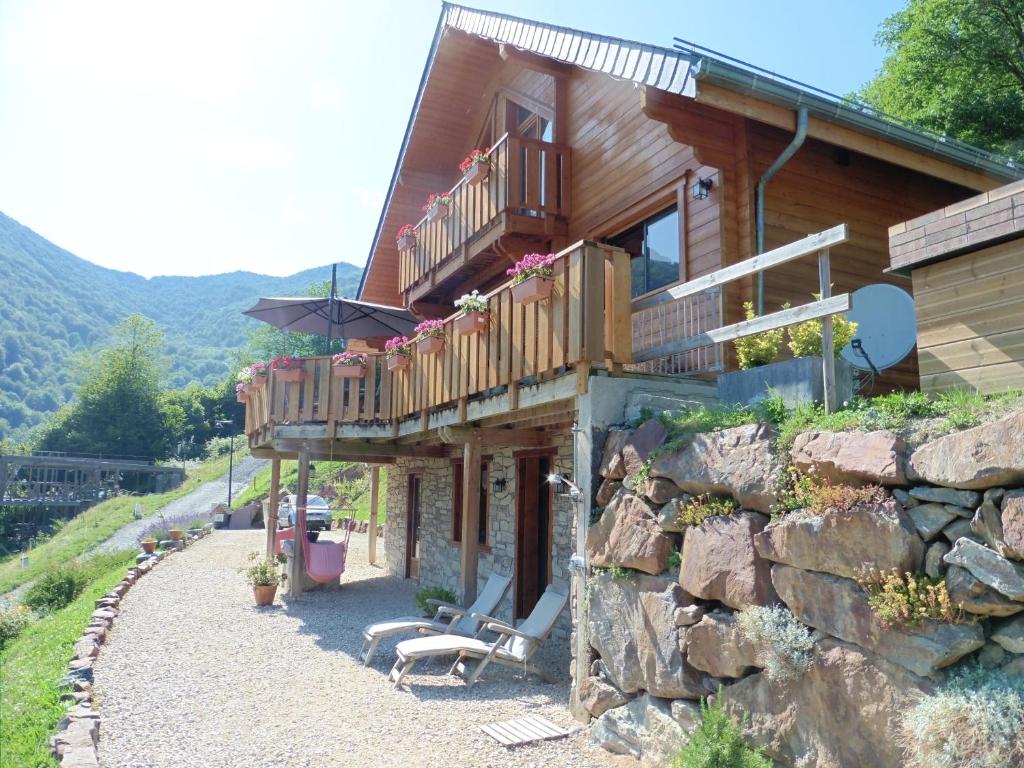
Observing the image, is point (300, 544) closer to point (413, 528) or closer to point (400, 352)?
point (413, 528)

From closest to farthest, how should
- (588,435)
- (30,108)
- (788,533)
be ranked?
(788,533) < (588,435) < (30,108)

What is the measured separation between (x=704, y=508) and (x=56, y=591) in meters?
15.4

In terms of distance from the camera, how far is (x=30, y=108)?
15.9 m

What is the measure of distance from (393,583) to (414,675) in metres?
6.97

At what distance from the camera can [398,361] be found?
1043 cm

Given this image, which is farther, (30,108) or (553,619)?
(30,108)

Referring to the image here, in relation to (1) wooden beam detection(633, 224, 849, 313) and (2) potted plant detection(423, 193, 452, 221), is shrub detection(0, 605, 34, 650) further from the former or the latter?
(1) wooden beam detection(633, 224, 849, 313)

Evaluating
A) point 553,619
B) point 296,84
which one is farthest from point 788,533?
point 296,84

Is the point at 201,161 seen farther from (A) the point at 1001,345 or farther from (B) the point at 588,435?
(A) the point at 1001,345

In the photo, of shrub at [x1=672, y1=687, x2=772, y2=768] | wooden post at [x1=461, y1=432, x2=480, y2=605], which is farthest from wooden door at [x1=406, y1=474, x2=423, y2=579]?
shrub at [x1=672, y1=687, x2=772, y2=768]

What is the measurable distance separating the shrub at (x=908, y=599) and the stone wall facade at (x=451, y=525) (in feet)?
15.5

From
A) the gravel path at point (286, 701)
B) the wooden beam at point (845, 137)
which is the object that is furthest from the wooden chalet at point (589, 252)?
the gravel path at point (286, 701)

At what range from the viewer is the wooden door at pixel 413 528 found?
14.9 meters

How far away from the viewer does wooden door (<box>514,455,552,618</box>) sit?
1029cm
